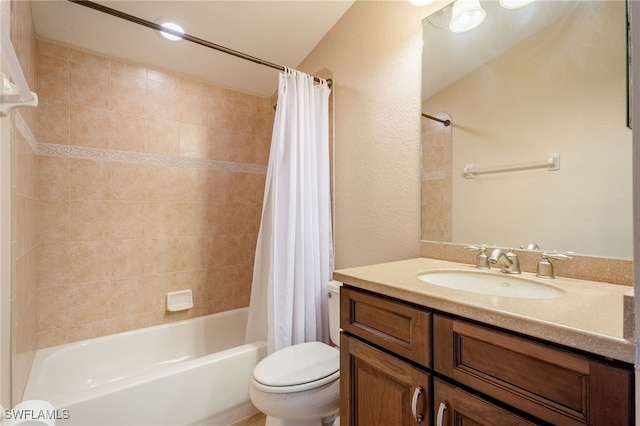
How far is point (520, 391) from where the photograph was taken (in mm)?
610

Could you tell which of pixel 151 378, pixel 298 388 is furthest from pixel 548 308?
pixel 151 378

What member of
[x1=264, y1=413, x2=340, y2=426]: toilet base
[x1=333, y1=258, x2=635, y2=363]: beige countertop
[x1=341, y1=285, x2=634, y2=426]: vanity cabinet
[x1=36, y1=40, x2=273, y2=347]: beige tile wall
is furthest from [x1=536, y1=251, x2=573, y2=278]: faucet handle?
[x1=36, y1=40, x2=273, y2=347]: beige tile wall

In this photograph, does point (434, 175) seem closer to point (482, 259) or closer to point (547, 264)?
point (482, 259)

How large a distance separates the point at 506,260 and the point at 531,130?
498 mm

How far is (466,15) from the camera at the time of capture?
50.3 inches

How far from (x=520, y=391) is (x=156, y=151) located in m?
2.33

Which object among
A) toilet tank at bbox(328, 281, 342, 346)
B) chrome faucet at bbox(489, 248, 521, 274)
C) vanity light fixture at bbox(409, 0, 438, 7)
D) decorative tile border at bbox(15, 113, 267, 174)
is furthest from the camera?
decorative tile border at bbox(15, 113, 267, 174)

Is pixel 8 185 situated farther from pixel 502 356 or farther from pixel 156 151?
pixel 502 356

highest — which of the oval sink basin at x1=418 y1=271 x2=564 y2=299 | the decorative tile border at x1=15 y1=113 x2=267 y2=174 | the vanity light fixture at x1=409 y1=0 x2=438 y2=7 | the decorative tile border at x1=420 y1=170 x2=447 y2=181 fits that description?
the vanity light fixture at x1=409 y1=0 x2=438 y2=7

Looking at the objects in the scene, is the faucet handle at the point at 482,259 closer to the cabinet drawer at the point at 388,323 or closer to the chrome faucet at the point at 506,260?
the chrome faucet at the point at 506,260

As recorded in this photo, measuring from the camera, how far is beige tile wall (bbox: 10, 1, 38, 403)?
1.05 metres

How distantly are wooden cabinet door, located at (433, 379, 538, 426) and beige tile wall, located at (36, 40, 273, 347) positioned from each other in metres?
1.99

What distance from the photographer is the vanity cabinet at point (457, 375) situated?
0.53 meters

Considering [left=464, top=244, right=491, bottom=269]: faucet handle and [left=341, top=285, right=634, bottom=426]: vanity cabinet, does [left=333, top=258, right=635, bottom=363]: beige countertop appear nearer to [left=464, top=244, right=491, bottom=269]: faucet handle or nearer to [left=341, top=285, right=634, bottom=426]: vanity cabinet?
[left=341, top=285, right=634, bottom=426]: vanity cabinet
